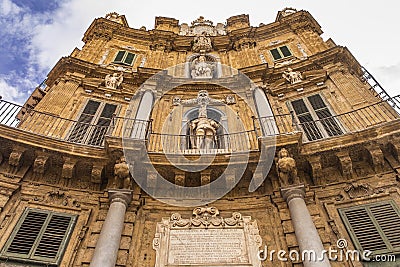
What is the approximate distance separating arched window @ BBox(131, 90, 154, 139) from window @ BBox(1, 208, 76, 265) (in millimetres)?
3052

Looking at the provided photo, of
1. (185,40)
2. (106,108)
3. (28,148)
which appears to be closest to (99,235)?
(28,148)

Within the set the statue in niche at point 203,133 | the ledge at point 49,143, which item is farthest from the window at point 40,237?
the statue in niche at point 203,133

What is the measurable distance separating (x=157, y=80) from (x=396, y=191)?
908cm

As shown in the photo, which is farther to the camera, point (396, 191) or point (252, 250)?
point (396, 191)

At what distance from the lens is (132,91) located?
12812mm

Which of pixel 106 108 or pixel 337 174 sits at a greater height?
pixel 106 108

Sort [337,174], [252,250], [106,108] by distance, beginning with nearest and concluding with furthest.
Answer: [252,250] → [337,174] → [106,108]

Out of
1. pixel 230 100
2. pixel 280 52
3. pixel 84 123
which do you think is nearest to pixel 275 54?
pixel 280 52

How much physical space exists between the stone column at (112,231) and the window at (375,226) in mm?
4842

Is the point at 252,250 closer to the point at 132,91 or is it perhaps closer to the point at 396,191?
the point at 396,191

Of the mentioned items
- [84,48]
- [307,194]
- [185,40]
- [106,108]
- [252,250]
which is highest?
[185,40]

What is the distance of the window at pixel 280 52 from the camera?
1495cm

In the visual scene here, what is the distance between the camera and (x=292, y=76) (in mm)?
12828

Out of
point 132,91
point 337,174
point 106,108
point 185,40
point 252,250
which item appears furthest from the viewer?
point 185,40
